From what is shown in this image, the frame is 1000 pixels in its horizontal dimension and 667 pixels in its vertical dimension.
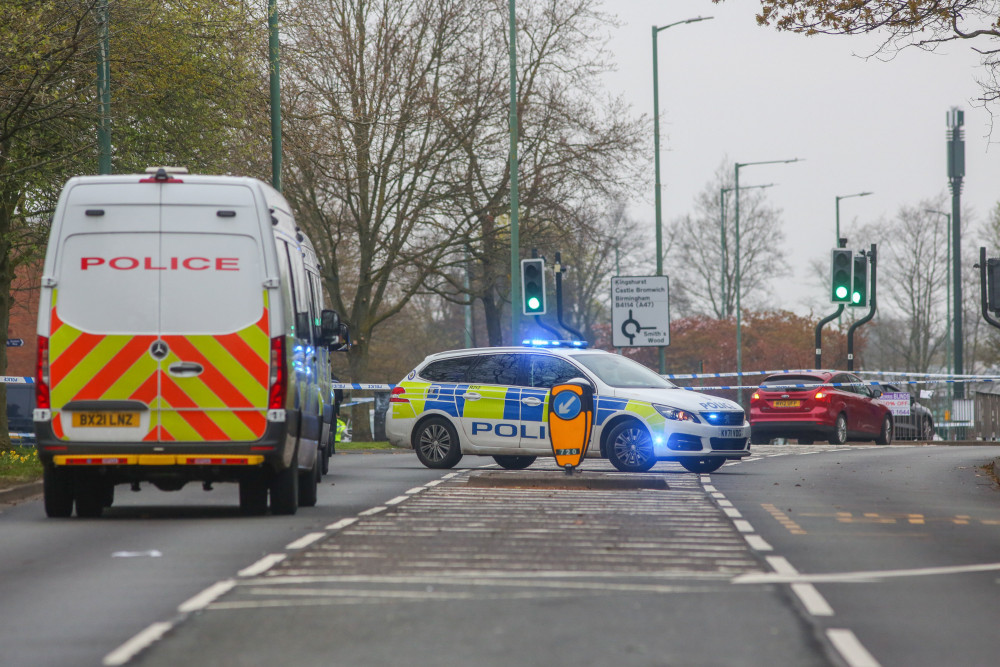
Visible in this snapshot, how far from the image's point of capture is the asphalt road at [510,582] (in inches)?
266

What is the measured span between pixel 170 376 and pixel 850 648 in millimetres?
7530

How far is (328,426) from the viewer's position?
1952 cm

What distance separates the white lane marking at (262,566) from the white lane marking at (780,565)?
3082 mm

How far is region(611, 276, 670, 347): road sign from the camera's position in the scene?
26.9 meters

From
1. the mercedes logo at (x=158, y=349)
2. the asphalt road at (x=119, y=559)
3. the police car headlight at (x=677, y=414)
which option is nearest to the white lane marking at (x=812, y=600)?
the asphalt road at (x=119, y=559)

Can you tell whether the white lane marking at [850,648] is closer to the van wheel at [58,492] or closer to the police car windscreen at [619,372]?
the van wheel at [58,492]

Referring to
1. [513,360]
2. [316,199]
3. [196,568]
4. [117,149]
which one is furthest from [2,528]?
[316,199]

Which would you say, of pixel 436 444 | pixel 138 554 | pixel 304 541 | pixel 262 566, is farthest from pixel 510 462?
pixel 262 566

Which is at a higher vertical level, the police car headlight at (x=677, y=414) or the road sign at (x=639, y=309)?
the road sign at (x=639, y=309)

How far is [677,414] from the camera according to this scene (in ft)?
63.3

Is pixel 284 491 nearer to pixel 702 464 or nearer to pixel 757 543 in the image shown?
pixel 757 543

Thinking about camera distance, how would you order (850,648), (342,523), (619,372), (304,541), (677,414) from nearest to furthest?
1. (850,648)
2. (304,541)
3. (342,523)
4. (677,414)
5. (619,372)

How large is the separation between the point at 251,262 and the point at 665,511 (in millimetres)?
4233

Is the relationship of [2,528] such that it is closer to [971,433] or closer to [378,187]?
[378,187]
